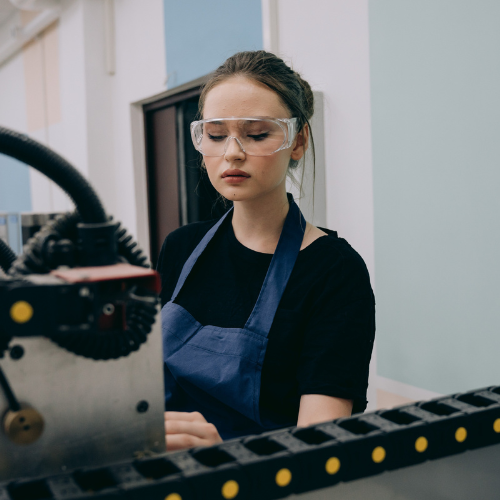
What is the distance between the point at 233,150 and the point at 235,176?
53 millimetres

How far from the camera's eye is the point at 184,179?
336cm

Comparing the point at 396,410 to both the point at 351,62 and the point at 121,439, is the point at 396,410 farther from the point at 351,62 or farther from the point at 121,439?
the point at 351,62

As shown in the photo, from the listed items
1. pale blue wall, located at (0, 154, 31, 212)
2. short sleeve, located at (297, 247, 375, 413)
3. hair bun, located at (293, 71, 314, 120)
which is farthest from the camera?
pale blue wall, located at (0, 154, 31, 212)

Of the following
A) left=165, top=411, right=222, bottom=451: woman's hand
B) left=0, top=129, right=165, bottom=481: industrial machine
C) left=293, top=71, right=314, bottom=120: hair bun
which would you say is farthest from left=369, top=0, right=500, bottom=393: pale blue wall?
left=0, top=129, right=165, bottom=481: industrial machine

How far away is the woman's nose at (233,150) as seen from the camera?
1022mm

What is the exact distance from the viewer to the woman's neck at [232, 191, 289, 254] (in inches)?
44.3

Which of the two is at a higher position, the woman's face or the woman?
the woman's face

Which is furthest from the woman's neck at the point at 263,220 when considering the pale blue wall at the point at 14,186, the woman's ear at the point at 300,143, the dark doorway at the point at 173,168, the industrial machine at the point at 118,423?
the pale blue wall at the point at 14,186

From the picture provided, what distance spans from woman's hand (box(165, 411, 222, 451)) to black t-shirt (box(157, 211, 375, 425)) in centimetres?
22

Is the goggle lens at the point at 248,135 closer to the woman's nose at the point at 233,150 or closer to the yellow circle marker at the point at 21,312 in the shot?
the woman's nose at the point at 233,150

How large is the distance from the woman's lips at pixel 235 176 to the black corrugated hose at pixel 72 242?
597mm

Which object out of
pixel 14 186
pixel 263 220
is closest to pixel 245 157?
pixel 263 220

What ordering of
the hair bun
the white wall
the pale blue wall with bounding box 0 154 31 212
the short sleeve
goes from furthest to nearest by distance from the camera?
the pale blue wall with bounding box 0 154 31 212
the white wall
the hair bun
the short sleeve

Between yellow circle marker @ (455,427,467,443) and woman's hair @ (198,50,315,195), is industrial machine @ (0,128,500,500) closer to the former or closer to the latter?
yellow circle marker @ (455,427,467,443)
